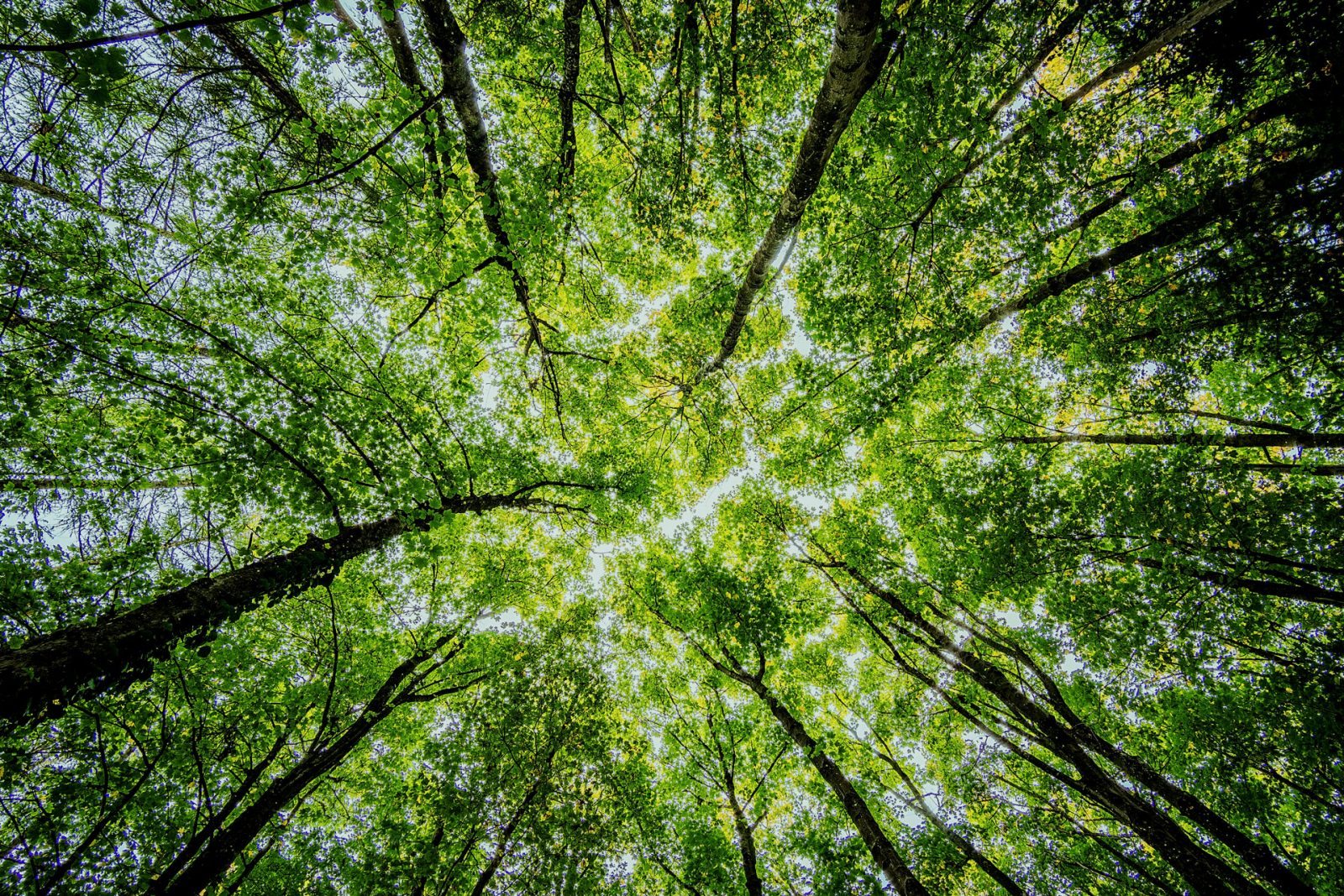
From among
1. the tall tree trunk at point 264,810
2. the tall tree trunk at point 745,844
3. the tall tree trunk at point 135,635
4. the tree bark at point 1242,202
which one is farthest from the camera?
the tall tree trunk at point 745,844

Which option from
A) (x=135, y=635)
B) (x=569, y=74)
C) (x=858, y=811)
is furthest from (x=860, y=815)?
(x=569, y=74)

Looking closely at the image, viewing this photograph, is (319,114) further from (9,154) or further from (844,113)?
(844,113)

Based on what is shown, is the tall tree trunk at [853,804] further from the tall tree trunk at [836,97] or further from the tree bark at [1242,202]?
the tree bark at [1242,202]

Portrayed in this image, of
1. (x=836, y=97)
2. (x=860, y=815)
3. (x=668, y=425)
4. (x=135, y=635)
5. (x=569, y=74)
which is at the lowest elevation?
(x=860, y=815)

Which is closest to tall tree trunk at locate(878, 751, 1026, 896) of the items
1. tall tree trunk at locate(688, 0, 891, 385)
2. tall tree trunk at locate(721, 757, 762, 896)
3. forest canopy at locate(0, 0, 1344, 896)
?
forest canopy at locate(0, 0, 1344, 896)

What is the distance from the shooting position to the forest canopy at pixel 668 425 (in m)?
5.02

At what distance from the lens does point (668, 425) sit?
12.4m

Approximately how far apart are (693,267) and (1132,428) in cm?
1083

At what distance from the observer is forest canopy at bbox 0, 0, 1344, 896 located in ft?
16.5

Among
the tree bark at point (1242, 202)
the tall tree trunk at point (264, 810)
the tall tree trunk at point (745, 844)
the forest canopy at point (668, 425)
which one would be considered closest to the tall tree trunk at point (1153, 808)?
the forest canopy at point (668, 425)

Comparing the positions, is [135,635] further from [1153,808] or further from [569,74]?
[1153,808]

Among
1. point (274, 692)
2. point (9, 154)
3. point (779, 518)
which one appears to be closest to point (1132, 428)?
point (779, 518)

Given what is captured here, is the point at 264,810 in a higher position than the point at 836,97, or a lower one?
lower

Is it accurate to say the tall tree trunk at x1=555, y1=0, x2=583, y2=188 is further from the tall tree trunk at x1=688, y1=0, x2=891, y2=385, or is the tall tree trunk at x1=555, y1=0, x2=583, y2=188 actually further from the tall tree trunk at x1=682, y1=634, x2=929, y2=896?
the tall tree trunk at x1=682, y1=634, x2=929, y2=896
